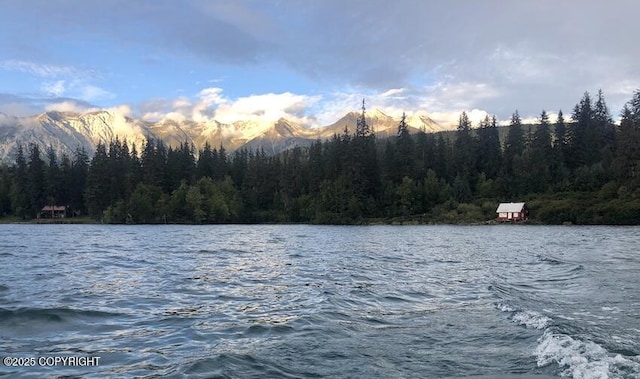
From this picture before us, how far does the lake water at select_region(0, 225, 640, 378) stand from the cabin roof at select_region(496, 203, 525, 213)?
3212 inches

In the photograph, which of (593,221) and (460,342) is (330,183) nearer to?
(593,221)

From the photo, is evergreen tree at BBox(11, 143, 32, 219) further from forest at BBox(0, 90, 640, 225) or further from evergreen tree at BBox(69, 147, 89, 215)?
evergreen tree at BBox(69, 147, 89, 215)

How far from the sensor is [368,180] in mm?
124375

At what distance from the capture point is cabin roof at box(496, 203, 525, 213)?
102 meters

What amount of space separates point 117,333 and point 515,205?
103 m

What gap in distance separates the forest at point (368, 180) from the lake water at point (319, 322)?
8343cm

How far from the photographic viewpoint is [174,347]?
1033 centimetres

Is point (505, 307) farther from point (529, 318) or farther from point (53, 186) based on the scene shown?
point (53, 186)

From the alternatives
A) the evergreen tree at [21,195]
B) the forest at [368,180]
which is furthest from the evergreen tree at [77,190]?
the evergreen tree at [21,195]

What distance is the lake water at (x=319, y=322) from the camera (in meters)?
9.23

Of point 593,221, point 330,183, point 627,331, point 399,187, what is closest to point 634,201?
point 593,221

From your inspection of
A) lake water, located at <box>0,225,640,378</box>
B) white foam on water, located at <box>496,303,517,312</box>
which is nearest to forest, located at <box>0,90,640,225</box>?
lake water, located at <box>0,225,640,378</box>

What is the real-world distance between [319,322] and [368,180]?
112 m

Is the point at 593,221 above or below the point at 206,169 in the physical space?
below
